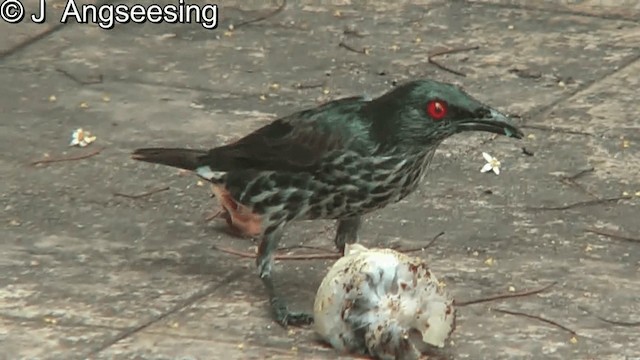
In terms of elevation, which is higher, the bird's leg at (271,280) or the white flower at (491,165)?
the bird's leg at (271,280)

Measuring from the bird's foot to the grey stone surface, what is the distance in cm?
5

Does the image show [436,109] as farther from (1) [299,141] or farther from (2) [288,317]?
(2) [288,317]

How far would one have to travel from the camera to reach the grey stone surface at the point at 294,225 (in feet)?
20.4

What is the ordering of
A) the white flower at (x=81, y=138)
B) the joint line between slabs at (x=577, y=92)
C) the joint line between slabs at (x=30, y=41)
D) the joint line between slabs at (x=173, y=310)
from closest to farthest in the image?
the joint line between slabs at (x=173, y=310), the white flower at (x=81, y=138), the joint line between slabs at (x=577, y=92), the joint line between slabs at (x=30, y=41)

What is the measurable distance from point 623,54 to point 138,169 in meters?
3.22

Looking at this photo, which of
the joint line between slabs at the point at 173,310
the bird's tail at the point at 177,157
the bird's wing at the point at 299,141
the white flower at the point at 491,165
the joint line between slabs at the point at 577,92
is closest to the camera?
the joint line between slabs at the point at 173,310

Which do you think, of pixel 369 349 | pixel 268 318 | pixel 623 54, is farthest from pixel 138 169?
pixel 623 54

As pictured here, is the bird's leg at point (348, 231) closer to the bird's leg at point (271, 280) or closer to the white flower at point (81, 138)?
the bird's leg at point (271, 280)

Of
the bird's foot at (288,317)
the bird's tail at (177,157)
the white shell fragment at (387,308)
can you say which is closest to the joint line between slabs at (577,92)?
the bird's tail at (177,157)

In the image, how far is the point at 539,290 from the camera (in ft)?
21.5

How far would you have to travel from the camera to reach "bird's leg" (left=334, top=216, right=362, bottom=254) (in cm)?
671

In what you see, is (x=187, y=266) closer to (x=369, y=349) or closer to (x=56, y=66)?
(x=369, y=349)

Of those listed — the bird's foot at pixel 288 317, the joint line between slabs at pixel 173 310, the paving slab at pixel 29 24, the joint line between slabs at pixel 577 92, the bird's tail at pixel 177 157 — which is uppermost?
the bird's tail at pixel 177 157

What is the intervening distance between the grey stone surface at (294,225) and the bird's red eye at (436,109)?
2.51 ft
